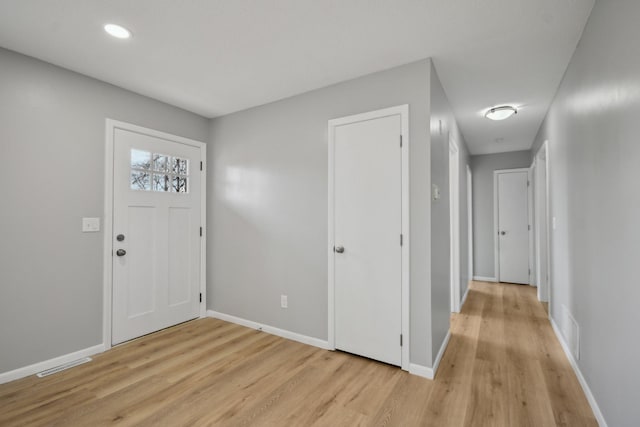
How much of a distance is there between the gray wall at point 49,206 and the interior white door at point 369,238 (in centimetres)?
222

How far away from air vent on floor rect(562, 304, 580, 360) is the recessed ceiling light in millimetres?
3927


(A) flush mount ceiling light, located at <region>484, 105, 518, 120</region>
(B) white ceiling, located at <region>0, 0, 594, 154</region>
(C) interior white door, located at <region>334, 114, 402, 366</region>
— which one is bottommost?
(C) interior white door, located at <region>334, 114, 402, 366</region>

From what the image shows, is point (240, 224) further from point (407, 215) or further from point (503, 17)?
point (503, 17)

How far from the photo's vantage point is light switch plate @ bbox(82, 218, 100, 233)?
8.66ft

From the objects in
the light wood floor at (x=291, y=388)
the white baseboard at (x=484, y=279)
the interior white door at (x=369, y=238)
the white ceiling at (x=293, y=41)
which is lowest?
the light wood floor at (x=291, y=388)

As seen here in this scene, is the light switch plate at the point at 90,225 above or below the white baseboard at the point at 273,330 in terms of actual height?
above

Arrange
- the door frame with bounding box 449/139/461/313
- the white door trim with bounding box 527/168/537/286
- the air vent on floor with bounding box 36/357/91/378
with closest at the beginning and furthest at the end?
1. the air vent on floor with bounding box 36/357/91/378
2. the door frame with bounding box 449/139/461/313
3. the white door trim with bounding box 527/168/537/286

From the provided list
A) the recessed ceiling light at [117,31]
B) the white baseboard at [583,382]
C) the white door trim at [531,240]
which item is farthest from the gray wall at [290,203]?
the white door trim at [531,240]

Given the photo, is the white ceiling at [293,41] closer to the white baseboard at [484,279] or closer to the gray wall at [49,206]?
the gray wall at [49,206]

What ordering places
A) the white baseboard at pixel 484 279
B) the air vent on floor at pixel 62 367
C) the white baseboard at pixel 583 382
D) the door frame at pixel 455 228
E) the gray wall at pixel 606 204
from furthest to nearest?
the white baseboard at pixel 484 279 → the door frame at pixel 455 228 → the air vent on floor at pixel 62 367 → the white baseboard at pixel 583 382 → the gray wall at pixel 606 204

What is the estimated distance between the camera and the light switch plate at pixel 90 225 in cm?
264

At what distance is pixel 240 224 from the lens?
3.52 metres

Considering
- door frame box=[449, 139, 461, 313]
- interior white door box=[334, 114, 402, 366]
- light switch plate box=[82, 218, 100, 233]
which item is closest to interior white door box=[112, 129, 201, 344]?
light switch plate box=[82, 218, 100, 233]

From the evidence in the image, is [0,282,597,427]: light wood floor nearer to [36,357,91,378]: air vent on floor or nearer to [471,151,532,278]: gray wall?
[36,357,91,378]: air vent on floor
